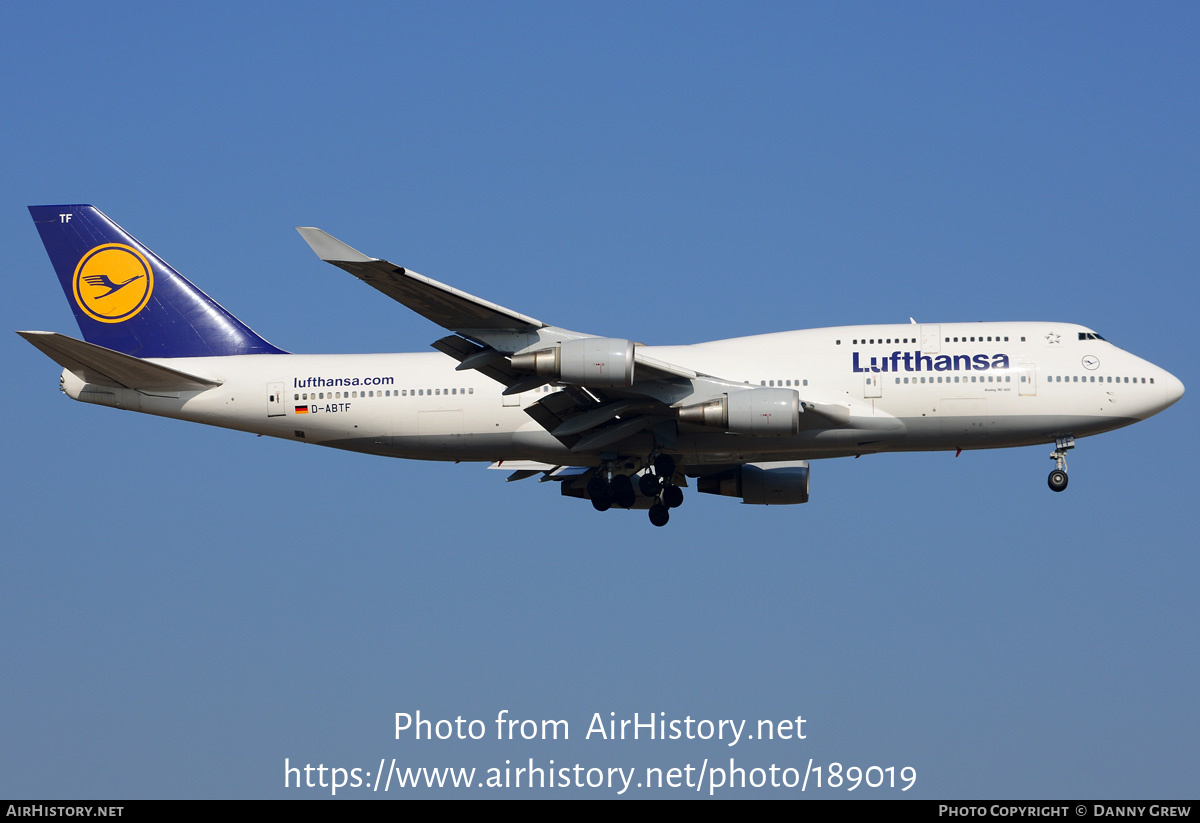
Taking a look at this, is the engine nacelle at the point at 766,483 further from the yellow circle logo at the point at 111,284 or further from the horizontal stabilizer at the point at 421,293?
the yellow circle logo at the point at 111,284

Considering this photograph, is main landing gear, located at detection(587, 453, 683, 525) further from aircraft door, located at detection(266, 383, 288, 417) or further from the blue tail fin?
the blue tail fin

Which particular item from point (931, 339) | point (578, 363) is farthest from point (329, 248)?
point (931, 339)

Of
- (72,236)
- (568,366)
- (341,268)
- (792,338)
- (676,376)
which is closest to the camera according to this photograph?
(341,268)

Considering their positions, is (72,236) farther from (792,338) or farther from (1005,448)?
(1005,448)

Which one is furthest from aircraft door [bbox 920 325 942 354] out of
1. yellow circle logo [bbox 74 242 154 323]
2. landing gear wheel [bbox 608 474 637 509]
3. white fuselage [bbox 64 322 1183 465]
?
yellow circle logo [bbox 74 242 154 323]

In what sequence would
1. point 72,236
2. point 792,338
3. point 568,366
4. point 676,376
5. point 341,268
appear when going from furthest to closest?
1. point 72,236
2. point 792,338
3. point 676,376
4. point 568,366
5. point 341,268

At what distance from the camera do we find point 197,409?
37719mm

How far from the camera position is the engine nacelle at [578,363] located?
32.3 m

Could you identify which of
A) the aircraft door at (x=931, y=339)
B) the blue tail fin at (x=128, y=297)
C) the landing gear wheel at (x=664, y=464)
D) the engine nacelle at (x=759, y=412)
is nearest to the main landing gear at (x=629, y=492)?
the landing gear wheel at (x=664, y=464)

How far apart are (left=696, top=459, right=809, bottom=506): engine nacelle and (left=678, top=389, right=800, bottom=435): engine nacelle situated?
24.0ft

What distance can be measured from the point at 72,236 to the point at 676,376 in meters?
18.9

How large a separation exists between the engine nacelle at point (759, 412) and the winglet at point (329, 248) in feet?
31.6

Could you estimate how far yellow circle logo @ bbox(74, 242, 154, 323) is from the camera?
131 ft

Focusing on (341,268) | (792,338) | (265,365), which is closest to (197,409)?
(265,365)
